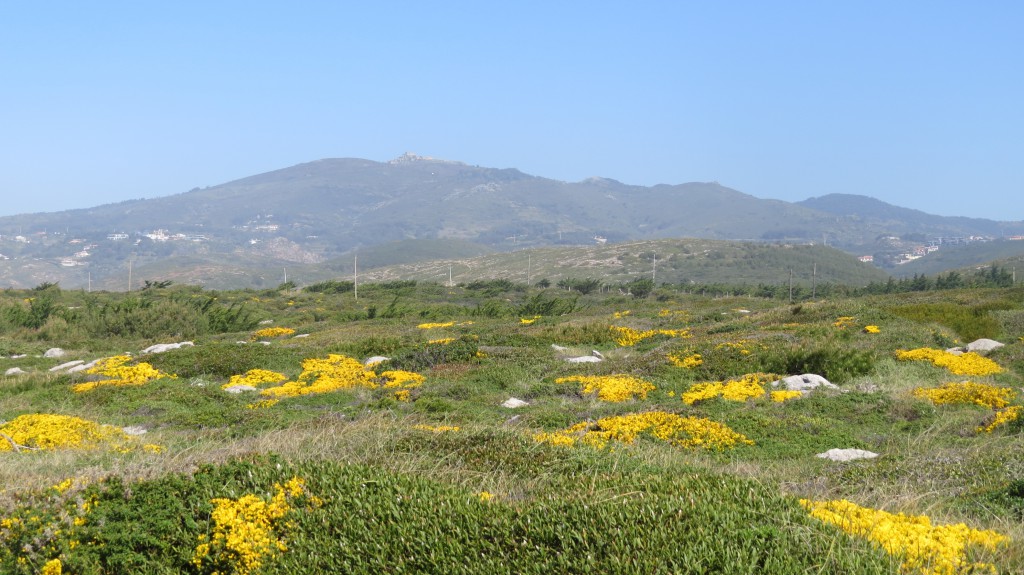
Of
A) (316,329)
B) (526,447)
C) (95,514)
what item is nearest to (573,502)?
(526,447)

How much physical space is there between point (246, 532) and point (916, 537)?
183 inches

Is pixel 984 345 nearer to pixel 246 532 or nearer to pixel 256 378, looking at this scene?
pixel 256 378

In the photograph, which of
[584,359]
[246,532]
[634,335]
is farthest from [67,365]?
[246,532]

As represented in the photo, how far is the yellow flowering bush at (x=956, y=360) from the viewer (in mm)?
17203

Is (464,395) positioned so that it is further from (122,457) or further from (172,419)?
(122,457)

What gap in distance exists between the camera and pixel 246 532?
545 cm

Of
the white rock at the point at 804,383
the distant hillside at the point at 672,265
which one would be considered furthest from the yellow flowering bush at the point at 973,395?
the distant hillside at the point at 672,265

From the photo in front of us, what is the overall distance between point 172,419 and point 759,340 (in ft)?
49.3

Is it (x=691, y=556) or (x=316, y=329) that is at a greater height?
(x=691, y=556)

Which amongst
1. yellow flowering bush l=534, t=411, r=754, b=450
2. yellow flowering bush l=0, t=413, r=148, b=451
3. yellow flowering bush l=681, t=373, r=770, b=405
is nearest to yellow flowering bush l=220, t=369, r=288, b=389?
yellow flowering bush l=0, t=413, r=148, b=451

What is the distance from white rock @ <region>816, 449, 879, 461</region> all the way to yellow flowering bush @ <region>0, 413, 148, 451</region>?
8.89 m

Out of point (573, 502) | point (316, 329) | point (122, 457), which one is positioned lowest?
point (316, 329)

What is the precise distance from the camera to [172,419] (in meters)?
13.8

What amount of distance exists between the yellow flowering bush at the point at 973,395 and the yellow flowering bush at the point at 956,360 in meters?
3.59
